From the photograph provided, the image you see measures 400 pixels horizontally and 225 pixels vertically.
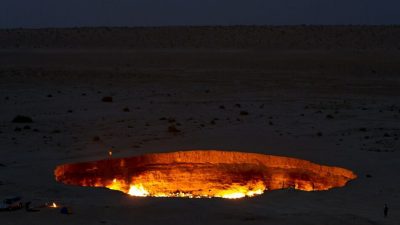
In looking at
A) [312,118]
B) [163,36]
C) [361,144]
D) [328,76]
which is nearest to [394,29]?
[163,36]

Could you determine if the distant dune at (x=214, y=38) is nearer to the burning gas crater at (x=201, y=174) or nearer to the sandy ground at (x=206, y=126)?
the sandy ground at (x=206, y=126)

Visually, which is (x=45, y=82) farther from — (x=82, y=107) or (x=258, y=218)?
(x=258, y=218)

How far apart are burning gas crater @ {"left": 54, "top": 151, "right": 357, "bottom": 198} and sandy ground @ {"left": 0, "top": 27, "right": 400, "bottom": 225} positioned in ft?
1.22

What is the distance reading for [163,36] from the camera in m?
51.8

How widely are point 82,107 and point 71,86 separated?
6712 mm

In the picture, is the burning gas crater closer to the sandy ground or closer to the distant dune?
the sandy ground

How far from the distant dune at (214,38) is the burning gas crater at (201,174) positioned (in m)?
34.0

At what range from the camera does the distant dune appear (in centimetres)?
4531

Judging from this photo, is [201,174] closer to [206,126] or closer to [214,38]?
[206,126]

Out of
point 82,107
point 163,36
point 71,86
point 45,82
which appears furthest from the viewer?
point 163,36

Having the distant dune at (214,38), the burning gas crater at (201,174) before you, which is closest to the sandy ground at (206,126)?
the burning gas crater at (201,174)

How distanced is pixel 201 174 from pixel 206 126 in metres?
4.21

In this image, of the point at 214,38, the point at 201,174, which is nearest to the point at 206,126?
the point at 201,174

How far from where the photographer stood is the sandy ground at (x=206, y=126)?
6938 millimetres
